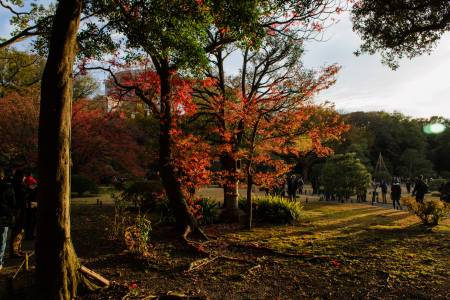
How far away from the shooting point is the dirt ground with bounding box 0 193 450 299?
6.38 m

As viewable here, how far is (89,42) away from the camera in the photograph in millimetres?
9547

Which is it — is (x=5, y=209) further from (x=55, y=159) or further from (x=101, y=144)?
(x=101, y=144)

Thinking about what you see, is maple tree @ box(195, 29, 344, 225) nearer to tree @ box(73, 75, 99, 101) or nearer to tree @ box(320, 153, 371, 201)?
tree @ box(320, 153, 371, 201)

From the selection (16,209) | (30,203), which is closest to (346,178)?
(30,203)

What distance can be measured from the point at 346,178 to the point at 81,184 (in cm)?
1870

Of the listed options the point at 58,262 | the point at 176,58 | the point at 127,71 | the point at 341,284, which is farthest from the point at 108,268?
the point at 127,71

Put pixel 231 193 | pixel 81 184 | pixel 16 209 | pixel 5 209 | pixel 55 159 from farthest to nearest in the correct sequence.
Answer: pixel 81 184
pixel 231 193
pixel 16 209
pixel 5 209
pixel 55 159

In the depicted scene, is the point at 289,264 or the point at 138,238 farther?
the point at 138,238

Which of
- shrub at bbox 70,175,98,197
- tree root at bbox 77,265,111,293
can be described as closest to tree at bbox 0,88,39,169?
shrub at bbox 70,175,98,197

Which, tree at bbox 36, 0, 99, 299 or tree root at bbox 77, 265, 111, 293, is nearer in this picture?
tree at bbox 36, 0, 99, 299

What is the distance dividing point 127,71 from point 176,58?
3510mm

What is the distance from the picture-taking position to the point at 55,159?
219 inches

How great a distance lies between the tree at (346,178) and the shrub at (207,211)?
13767 mm

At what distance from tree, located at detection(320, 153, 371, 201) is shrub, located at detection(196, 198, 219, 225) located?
13767 mm
